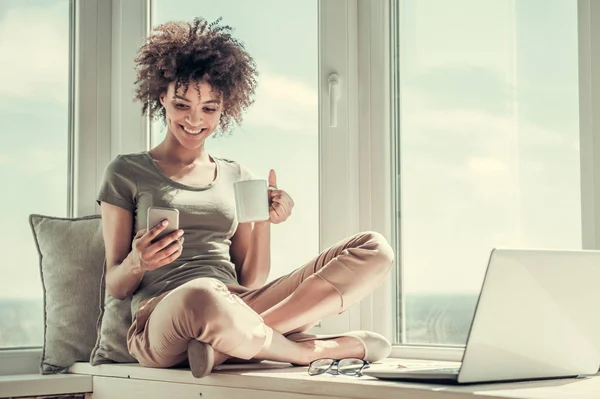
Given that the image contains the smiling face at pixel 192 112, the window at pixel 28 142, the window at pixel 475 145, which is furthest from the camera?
the window at pixel 28 142

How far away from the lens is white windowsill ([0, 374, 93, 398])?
84.0 inches

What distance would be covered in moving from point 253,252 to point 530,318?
1025mm

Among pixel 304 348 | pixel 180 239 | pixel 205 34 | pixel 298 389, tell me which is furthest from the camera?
pixel 205 34

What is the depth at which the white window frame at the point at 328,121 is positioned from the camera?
8.09ft

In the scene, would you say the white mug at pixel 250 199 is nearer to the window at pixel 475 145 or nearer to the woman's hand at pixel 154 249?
the woman's hand at pixel 154 249

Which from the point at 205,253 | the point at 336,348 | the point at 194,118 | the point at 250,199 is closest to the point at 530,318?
the point at 336,348

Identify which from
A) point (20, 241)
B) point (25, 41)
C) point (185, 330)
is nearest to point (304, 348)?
point (185, 330)

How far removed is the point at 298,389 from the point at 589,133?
0.95 meters

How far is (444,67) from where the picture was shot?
93.8 inches

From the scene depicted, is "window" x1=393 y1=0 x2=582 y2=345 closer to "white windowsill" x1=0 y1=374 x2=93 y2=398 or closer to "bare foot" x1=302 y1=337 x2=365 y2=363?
"bare foot" x1=302 y1=337 x2=365 y2=363

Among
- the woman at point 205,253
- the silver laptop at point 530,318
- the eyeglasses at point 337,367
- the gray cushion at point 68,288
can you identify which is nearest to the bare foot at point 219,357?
the woman at point 205,253

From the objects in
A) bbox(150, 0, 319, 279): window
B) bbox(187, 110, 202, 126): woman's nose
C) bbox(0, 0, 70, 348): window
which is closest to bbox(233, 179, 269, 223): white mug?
bbox(187, 110, 202, 126): woman's nose

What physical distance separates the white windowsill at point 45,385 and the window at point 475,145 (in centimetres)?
89

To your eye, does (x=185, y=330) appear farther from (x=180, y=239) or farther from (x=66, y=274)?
(x=66, y=274)
